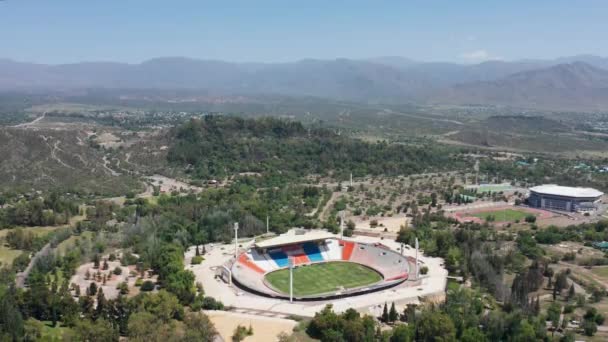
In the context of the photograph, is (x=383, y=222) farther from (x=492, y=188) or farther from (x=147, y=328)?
(x=147, y=328)

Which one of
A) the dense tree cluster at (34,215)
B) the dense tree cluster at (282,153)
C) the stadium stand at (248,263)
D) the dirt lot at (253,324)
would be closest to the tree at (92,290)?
the dirt lot at (253,324)

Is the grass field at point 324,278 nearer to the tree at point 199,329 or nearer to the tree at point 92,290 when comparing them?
the tree at point 199,329

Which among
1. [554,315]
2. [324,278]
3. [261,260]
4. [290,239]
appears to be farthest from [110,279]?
[554,315]

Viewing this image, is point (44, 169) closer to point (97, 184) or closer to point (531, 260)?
point (97, 184)

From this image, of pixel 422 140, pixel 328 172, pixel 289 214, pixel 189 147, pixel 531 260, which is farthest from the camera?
pixel 422 140

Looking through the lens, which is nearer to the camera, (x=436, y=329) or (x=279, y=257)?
(x=436, y=329)

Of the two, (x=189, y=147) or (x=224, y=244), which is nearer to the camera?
(x=224, y=244)

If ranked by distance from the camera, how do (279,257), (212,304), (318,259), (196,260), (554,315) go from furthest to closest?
(318,259)
(279,257)
(196,260)
(212,304)
(554,315)

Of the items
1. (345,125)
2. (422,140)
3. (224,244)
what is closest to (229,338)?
(224,244)
